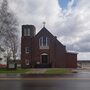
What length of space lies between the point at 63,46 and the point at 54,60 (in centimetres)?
381

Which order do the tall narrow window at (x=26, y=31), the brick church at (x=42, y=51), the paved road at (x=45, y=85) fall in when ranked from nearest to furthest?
1. the paved road at (x=45, y=85)
2. the brick church at (x=42, y=51)
3. the tall narrow window at (x=26, y=31)

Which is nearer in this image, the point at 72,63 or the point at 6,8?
the point at 6,8

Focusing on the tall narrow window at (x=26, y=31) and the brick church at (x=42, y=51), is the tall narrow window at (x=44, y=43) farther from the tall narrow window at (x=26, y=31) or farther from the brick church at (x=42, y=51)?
the tall narrow window at (x=26, y=31)

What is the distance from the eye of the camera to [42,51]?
5856 centimetres

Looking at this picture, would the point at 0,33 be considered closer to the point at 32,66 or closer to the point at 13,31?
the point at 13,31

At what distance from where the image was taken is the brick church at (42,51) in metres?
58.4

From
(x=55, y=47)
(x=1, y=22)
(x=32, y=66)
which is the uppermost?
(x=1, y=22)

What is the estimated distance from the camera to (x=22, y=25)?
6041cm

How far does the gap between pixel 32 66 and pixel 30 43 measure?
17.6 ft

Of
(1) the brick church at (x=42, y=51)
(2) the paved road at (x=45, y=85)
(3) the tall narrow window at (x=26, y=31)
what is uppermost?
(3) the tall narrow window at (x=26, y=31)

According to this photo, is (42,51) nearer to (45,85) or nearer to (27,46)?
(27,46)

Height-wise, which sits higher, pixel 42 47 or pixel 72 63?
pixel 42 47

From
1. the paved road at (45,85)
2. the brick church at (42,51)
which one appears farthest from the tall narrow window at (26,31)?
Result: the paved road at (45,85)

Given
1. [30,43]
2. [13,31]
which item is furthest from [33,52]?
[13,31]
